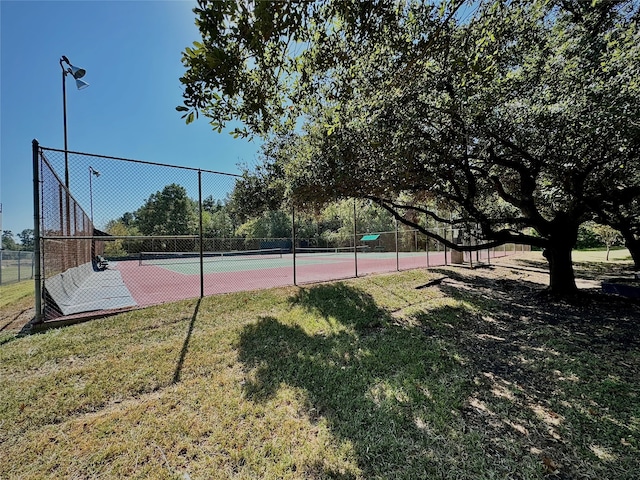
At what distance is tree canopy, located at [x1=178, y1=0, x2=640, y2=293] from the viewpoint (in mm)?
2557

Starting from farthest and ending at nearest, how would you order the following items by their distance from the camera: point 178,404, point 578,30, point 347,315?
point 347,315 < point 578,30 < point 178,404

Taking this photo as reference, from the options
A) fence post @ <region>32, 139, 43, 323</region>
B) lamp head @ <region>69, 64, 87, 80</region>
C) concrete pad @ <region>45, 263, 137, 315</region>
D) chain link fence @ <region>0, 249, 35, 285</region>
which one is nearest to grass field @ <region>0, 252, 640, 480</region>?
fence post @ <region>32, 139, 43, 323</region>

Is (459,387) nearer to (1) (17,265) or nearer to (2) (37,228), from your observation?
(2) (37,228)

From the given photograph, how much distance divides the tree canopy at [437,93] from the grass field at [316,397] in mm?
2548

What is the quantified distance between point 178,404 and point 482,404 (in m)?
2.86

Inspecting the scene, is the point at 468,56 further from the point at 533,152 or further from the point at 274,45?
the point at 533,152

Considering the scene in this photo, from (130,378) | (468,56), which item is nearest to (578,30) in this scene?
(468,56)

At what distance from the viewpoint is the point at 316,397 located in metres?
2.84

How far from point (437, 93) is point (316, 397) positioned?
5441 mm

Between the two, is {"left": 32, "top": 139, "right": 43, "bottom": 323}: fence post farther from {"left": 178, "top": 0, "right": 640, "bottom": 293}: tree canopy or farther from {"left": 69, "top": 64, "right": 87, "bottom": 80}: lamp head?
{"left": 69, "top": 64, "right": 87, "bottom": 80}: lamp head

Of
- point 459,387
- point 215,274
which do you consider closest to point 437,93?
point 459,387

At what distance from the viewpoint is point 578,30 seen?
177 inches

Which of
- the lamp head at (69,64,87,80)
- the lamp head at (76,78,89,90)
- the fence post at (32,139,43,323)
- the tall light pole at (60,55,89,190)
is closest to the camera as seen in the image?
the fence post at (32,139,43,323)

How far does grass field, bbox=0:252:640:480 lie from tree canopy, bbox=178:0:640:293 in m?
2.55
